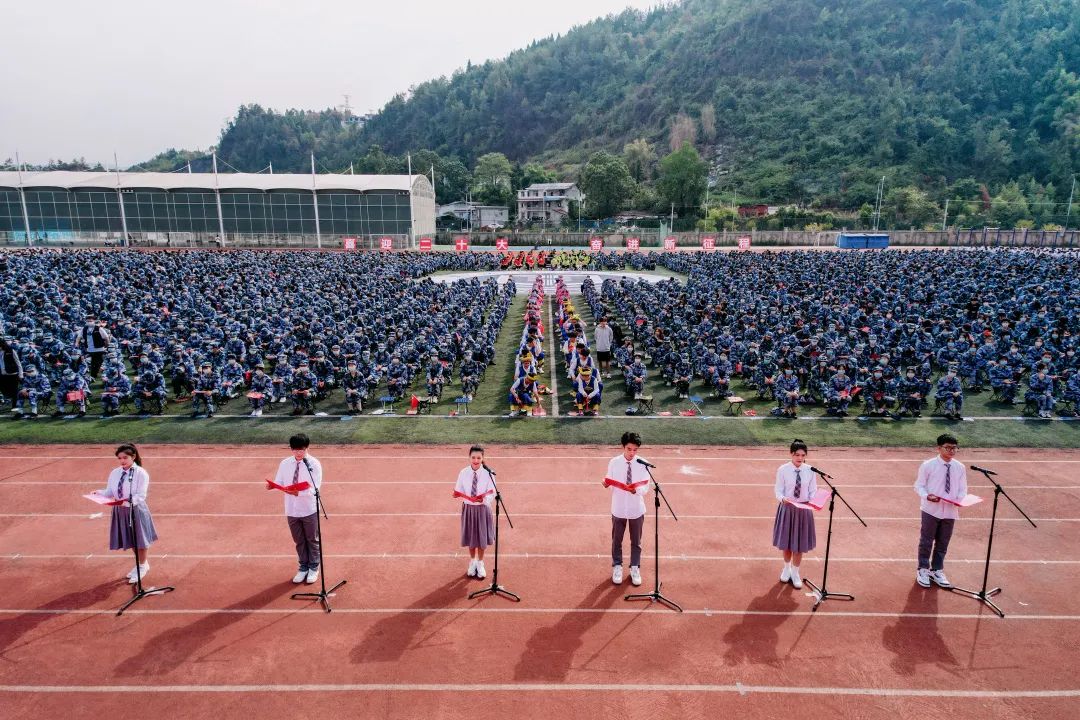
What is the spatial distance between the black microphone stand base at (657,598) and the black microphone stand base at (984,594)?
3559mm

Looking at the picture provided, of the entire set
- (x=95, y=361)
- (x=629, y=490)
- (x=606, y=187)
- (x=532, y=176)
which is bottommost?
(x=95, y=361)

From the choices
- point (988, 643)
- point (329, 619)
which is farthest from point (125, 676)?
point (988, 643)

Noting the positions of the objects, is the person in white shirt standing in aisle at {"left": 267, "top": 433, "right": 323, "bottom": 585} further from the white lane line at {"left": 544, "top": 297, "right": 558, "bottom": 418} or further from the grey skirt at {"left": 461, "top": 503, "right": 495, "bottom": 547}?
the white lane line at {"left": 544, "top": 297, "right": 558, "bottom": 418}

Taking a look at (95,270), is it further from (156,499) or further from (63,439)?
(156,499)

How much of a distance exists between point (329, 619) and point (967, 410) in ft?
53.7

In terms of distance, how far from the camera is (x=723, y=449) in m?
13.6

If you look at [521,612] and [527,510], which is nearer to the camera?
[521,612]

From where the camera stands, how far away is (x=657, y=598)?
780cm

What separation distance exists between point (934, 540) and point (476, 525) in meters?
5.79

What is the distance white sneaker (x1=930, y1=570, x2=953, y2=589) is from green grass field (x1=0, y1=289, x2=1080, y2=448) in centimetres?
586

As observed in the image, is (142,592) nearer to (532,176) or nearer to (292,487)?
(292,487)

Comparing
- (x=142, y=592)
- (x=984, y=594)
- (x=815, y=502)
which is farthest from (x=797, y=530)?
(x=142, y=592)

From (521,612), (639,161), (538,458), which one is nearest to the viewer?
(521,612)

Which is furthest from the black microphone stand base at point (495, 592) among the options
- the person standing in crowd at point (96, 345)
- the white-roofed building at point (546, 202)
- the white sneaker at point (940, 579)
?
the white-roofed building at point (546, 202)
